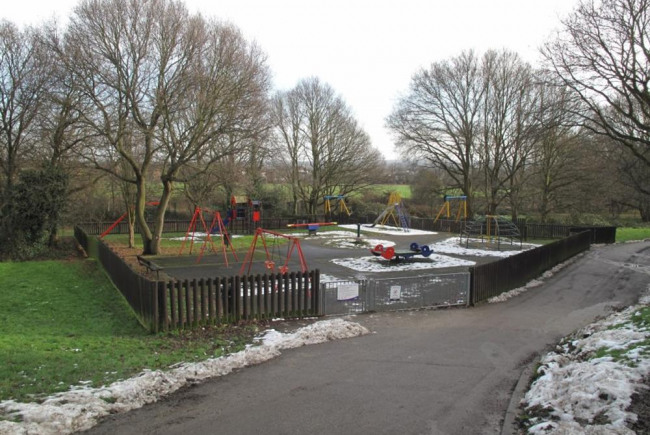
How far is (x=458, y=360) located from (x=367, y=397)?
2472mm

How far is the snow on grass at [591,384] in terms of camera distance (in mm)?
4699

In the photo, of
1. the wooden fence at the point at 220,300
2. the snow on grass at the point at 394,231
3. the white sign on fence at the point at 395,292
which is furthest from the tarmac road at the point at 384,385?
the snow on grass at the point at 394,231

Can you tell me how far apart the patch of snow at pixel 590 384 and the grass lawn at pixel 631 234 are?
33198 mm

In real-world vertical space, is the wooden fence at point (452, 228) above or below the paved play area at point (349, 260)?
above

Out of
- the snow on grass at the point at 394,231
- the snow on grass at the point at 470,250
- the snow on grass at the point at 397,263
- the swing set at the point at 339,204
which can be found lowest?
the snow on grass at the point at 397,263

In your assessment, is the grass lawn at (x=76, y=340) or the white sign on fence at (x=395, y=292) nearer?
the grass lawn at (x=76, y=340)

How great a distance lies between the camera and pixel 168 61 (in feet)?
74.6

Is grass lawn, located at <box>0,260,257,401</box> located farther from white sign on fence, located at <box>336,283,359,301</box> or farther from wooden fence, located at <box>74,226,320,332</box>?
white sign on fence, located at <box>336,283,359,301</box>

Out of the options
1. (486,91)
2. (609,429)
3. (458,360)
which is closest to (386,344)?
(458,360)

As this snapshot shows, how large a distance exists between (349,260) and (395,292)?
10.2 m

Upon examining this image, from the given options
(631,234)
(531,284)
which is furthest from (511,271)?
(631,234)

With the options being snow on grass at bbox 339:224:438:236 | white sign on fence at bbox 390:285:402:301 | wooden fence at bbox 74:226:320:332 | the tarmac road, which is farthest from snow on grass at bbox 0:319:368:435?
snow on grass at bbox 339:224:438:236

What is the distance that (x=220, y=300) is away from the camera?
1007 cm

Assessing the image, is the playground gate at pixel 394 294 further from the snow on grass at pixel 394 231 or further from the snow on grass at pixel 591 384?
the snow on grass at pixel 394 231
